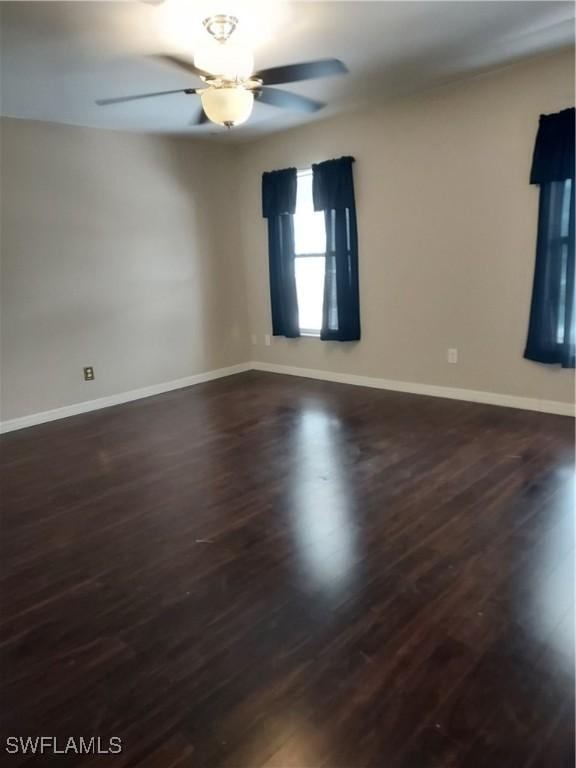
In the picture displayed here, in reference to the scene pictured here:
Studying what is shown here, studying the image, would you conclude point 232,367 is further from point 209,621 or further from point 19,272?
point 209,621

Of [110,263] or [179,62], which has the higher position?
[179,62]

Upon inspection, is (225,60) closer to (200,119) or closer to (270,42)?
(270,42)

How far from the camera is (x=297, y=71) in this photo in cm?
282

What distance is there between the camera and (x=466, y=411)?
411cm

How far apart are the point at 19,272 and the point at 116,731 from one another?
375 cm

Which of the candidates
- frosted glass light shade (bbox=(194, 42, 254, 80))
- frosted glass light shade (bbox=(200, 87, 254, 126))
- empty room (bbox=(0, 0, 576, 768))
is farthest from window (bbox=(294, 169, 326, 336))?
frosted glass light shade (bbox=(194, 42, 254, 80))

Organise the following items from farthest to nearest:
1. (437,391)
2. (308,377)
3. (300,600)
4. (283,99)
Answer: (308,377) < (437,391) < (283,99) < (300,600)

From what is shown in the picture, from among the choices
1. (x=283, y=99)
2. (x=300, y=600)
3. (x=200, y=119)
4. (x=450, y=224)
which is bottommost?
(x=300, y=600)

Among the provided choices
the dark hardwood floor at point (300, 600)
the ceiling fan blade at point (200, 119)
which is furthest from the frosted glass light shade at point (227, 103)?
the dark hardwood floor at point (300, 600)

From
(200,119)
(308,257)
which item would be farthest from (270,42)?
(308,257)

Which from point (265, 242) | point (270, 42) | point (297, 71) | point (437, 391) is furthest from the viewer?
point (265, 242)

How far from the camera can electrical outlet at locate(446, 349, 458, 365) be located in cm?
440

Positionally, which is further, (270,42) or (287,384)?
(287,384)

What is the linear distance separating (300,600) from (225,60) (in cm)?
244
